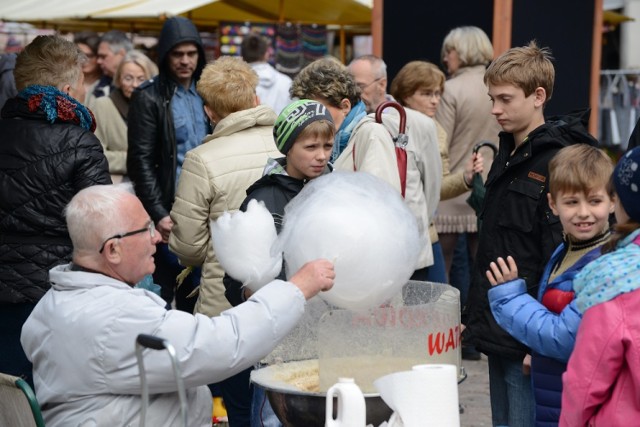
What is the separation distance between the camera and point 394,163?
4215mm

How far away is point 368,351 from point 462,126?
333cm

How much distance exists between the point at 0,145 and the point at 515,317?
2.02 metres

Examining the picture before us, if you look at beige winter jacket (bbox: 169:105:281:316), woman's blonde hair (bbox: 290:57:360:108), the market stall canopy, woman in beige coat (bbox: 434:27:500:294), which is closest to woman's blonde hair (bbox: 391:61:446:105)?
woman in beige coat (bbox: 434:27:500:294)

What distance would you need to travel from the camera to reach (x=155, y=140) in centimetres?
505

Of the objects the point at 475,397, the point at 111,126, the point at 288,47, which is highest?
the point at 288,47

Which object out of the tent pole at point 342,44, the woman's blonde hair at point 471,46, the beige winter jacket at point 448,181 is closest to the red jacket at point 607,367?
the beige winter jacket at point 448,181

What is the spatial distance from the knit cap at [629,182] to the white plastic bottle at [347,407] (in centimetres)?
78

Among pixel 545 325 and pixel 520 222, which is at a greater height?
pixel 520 222

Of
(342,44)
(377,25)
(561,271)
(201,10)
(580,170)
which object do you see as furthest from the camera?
(342,44)

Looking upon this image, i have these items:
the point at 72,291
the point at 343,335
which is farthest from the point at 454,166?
the point at 72,291

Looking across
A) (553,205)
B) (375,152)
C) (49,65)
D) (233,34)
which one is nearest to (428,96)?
(375,152)

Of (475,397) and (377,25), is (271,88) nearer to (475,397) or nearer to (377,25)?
(377,25)

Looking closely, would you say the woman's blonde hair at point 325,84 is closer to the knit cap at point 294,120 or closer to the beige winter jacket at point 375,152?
the beige winter jacket at point 375,152

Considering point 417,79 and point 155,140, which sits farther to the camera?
point 417,79
